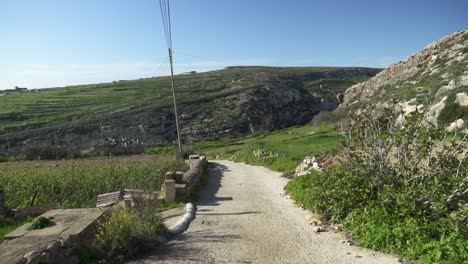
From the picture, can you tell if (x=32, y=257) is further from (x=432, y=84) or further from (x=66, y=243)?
(x=432, y=84)

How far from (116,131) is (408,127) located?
45.5 m

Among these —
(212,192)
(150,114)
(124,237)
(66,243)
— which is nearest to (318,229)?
(124,237)

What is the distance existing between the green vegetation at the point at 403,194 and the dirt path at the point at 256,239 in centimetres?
53

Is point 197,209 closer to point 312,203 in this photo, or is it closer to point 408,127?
point 312,203

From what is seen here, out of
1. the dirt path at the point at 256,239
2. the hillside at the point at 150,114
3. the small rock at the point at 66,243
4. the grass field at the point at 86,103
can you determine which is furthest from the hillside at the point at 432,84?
the grass field at the point at 86,103

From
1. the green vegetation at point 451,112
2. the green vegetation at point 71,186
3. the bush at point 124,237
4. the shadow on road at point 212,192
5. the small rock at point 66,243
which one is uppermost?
the green vegetation at point 451,112

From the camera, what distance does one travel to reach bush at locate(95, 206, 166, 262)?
7141mm

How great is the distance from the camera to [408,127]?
8.79 metres

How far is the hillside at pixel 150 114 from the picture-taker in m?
47.9

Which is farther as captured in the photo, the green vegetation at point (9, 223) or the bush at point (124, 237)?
the green vegetation at point (9, 223)

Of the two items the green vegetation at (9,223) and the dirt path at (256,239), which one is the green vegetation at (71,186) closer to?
the green vegetation at (9,223)

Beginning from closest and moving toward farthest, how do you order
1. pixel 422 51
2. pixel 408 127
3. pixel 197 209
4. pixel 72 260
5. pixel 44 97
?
pixel 72 260
pixel 408 127
pixel 197 209
pixel 422 51
pixel 44 97

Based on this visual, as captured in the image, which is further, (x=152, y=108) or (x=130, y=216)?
(x=152, y=108)

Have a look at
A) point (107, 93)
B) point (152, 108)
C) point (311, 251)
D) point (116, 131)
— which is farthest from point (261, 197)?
point (107, 93)
